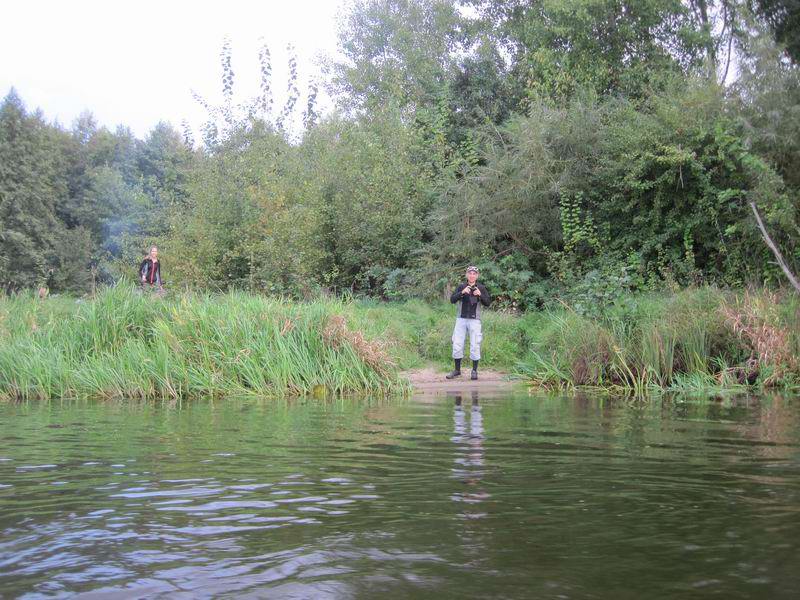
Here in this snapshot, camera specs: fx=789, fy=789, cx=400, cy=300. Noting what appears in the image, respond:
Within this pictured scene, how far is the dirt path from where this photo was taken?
41.8ft

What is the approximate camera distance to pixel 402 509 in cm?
457

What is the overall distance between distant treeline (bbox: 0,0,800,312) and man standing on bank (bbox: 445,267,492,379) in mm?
1792

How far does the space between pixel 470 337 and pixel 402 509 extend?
9.92 m

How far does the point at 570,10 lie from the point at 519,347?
11.9 m

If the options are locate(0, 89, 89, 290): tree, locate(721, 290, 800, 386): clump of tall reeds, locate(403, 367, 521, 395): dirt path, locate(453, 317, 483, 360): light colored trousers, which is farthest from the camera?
locate(0, 89, 89, 290): tree

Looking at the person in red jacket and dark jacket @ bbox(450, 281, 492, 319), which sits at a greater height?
the person in red jacket

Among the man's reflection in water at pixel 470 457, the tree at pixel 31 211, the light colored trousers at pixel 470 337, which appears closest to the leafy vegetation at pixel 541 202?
the light colored trousers at pixel 470 337

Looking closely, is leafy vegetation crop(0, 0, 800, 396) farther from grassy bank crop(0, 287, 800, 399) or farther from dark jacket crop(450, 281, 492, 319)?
dark jacket crop(450, 281, 492, 319)

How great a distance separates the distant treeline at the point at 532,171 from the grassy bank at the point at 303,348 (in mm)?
1507

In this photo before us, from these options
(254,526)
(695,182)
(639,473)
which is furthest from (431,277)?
(254,526)

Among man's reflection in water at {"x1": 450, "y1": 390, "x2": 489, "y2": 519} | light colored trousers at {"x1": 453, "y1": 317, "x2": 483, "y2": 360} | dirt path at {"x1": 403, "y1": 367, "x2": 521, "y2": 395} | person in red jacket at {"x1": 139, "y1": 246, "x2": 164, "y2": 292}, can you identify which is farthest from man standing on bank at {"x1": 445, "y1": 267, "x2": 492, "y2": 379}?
person in red jacket at {"x1": 139, "y1": 246, "x2": 164, "y2": 292}

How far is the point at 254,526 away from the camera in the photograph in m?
4.20

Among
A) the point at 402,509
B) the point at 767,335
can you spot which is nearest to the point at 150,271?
the point at 767,335

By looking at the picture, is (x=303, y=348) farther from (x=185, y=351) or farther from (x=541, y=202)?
(x=541, y=202)
